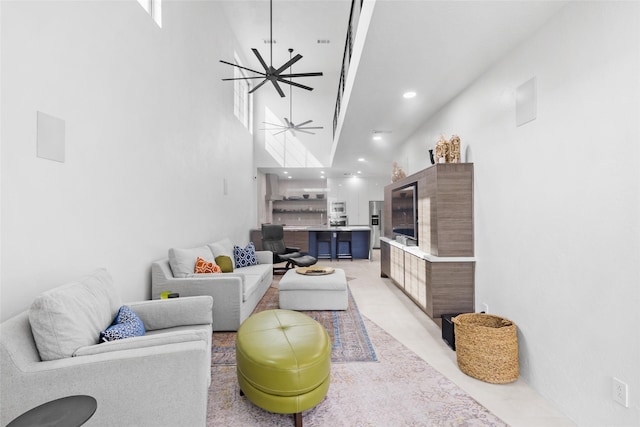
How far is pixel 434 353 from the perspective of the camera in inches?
116

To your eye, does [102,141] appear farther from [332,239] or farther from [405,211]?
[332,239]

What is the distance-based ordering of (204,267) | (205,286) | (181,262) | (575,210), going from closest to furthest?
1. (575,210)
2. (205,286)
3. (181,262)
4. (204,267)

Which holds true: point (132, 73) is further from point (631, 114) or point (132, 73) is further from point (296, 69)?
point (296, 69)

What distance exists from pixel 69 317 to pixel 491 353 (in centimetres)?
280

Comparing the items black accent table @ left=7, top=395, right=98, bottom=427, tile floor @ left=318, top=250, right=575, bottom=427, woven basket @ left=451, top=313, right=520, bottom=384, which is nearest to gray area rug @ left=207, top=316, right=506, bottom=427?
tile floor @ left=318, top=250, right=575, bottom=427

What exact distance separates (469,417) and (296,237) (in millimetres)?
6848

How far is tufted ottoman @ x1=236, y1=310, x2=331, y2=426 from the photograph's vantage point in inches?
74.6

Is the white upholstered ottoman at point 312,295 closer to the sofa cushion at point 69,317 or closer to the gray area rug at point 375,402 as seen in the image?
the gray area rug at point 375,402

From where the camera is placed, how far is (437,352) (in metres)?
2.97

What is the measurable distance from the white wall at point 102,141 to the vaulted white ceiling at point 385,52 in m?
1.75

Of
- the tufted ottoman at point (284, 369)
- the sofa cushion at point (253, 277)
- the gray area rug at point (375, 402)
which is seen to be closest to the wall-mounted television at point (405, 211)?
the gray area rug at point (375, 402)

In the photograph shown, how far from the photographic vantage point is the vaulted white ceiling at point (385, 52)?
90.6 inches

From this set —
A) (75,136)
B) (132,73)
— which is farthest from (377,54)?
(75,136)

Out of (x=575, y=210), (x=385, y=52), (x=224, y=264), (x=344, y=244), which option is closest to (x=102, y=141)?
(x=224, y=264)
